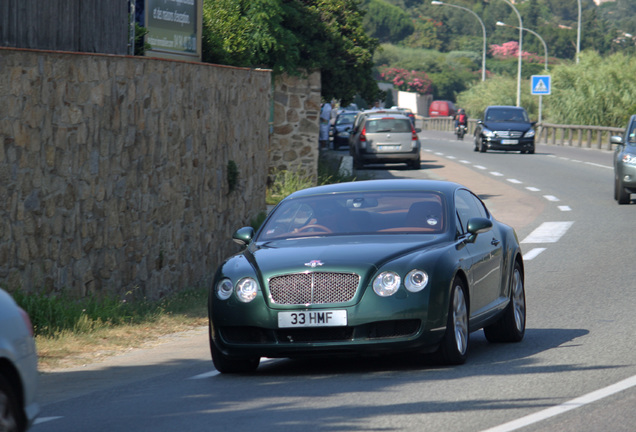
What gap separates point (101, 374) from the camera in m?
9.09

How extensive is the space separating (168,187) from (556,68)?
4841 centimetres

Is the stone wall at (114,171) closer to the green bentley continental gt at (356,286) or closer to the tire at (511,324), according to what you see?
the green bentley continental gt at (356,286)

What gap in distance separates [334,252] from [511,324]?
6.65 ft

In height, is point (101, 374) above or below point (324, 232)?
below

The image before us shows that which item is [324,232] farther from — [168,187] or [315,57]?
[315,57]

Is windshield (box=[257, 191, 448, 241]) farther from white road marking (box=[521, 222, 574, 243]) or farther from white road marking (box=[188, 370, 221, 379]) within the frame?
white road marking (box=[521, 222, 574, 243])

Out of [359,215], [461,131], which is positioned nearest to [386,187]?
[359,215]

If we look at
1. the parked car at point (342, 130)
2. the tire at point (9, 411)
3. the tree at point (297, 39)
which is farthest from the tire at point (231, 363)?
the parked car at point (342, 130)

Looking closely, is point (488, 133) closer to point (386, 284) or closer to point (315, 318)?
point (386, 284)

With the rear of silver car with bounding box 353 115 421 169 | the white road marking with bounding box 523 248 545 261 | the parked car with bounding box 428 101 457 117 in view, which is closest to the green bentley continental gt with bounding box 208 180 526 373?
the white road marking with bounding box 523 248 545 261

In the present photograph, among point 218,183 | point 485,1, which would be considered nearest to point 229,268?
point 218,183

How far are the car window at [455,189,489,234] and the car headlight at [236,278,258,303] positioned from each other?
72.6 inches

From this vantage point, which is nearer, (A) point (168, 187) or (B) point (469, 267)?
(B) point (469, 267)

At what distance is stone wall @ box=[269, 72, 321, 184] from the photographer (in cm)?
2577
